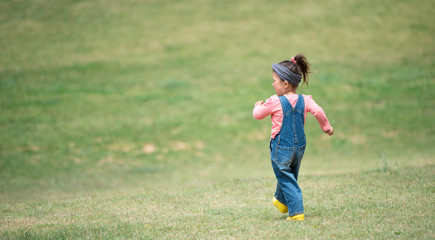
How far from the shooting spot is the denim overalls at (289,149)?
16.8ft

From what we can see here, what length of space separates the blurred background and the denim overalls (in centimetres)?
527

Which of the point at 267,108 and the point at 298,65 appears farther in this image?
the point at 298,65

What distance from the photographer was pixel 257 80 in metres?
18.6

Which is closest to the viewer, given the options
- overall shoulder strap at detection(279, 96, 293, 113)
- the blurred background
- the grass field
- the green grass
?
the green grass

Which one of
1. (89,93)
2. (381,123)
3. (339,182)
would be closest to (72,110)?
(89,93)

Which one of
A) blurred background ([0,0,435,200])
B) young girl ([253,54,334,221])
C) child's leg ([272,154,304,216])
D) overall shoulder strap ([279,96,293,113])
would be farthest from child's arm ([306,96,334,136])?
blurred background ([0,0,435,200])

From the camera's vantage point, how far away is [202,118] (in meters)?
16.3

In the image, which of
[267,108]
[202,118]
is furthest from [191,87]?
[267,108]

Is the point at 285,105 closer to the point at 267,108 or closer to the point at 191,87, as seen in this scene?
the point at 267,108

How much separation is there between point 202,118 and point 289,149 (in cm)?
1127

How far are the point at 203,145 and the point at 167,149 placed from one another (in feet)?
3.75

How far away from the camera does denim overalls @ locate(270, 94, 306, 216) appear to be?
A: 16.8 feet

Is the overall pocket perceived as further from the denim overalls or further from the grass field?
the grass field

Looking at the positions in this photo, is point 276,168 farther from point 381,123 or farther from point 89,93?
point 89,93
